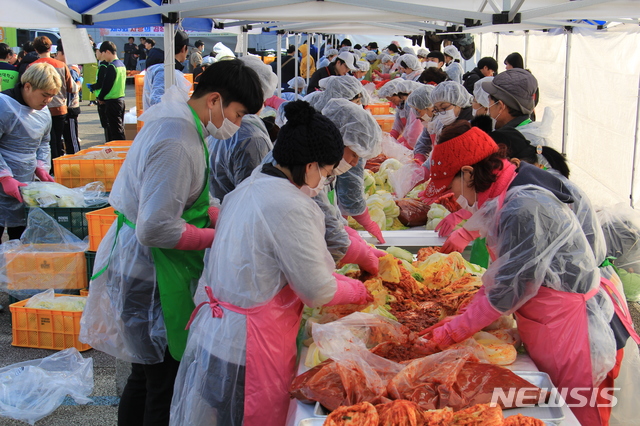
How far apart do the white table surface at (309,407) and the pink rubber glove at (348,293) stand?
11.4 inches

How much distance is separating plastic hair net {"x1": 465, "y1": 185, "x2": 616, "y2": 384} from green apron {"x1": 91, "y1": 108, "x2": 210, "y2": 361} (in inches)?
52.2

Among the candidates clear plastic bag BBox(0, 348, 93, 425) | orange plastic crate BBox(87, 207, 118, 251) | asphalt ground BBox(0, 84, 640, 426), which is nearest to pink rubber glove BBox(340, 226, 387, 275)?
asphalt ground BBox(0, 84, 640, 426)

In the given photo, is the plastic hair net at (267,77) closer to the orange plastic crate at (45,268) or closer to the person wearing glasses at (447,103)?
the orange plastic crate at (45,268)

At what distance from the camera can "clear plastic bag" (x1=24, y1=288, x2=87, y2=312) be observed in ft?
14.7

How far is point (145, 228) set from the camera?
8.23ft

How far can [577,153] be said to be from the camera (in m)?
9.07

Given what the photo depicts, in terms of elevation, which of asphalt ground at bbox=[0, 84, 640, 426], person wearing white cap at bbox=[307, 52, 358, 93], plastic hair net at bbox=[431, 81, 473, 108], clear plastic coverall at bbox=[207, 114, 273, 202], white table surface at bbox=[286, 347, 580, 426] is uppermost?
person wearing white cap at bbox=[307, 52, 358, 93]

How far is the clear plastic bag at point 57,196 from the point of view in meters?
5.03

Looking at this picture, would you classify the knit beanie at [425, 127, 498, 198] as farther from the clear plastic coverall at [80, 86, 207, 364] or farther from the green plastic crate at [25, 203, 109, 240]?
the green plastic crate at [25, 203, 109, 240]

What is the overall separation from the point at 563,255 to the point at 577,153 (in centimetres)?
749

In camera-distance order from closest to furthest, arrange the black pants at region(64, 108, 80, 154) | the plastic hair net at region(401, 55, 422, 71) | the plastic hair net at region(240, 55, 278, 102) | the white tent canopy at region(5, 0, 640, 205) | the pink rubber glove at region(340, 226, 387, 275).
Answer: the pink rubber glove at region(340, 226, 387, 275)
the plastic hair net at region(240, 55, 278, 102)
the white tent canopy at region(5, 0, 640, 205)
the black pants at region(64, 108, 80, 154)
the plastic hair net at region(401, 55, 422, 71)

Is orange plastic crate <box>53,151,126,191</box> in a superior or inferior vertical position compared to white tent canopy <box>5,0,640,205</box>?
inferior

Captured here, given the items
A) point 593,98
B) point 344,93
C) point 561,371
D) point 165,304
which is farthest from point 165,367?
point 593,98

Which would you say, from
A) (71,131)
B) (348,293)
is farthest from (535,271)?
(71,131)
